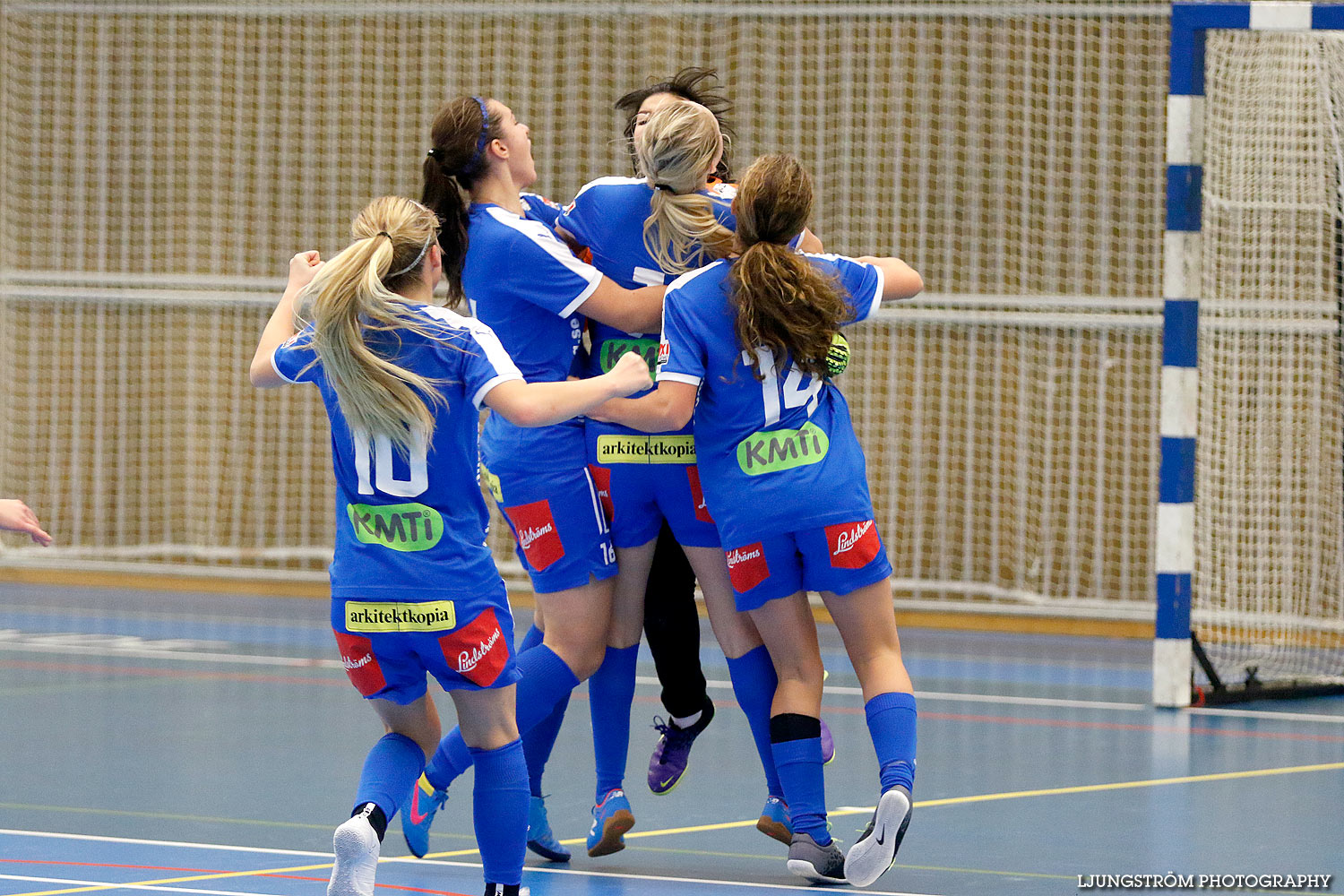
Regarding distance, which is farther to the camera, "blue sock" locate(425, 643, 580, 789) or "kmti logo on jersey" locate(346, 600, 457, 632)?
"blue sock" locate(425, 643, 580, 789)

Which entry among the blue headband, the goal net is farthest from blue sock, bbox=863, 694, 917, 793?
the goal net

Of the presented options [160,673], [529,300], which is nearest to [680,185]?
[529,300]

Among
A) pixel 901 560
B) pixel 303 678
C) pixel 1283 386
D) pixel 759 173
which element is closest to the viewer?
pixel 759 173

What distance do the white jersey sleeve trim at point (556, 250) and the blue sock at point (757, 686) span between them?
3.01ft

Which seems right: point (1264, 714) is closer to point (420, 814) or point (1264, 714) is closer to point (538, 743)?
point (538, 743)

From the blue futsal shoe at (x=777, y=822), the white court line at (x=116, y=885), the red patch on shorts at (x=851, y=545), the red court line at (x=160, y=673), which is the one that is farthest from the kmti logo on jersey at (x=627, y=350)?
the red court line at (x=160, y=673)

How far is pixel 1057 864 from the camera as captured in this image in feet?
13.4

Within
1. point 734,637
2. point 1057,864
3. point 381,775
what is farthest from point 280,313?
point 1057,864

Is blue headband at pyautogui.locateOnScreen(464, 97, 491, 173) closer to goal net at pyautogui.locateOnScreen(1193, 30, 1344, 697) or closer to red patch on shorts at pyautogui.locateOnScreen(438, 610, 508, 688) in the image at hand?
red patch on shorts at pyautogui.locateOnScreen(438, 610, 508, 688)

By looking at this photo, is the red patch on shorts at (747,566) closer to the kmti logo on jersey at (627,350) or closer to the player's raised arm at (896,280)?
the kmti logo on jersey at (627,350)

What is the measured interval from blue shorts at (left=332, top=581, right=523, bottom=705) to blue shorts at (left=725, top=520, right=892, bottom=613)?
0.69 m

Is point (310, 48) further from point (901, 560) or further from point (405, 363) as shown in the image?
point (405, 363)

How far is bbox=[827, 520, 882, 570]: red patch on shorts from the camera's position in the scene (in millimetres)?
3783

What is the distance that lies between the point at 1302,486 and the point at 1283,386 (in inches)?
18.7
